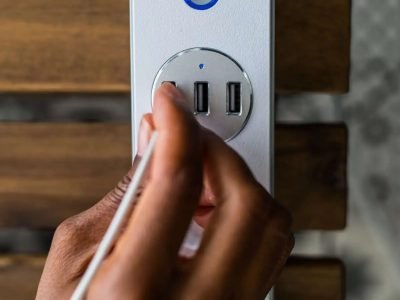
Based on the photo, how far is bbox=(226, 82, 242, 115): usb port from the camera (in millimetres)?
362

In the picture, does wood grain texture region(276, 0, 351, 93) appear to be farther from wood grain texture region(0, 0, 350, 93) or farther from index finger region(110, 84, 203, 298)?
index finger region(110, 84, 203, 298)

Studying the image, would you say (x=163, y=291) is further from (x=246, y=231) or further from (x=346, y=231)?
(x=346, y=231)

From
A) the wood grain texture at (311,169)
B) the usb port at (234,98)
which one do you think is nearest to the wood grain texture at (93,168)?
the wood grain texture at (311,169)

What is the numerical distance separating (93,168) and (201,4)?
160 mm

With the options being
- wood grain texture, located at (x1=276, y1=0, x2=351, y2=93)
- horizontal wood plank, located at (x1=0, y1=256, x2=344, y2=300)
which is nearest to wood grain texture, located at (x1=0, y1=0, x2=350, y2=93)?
wood grain texture, located at (x1=276, y1=0, x2=351, y2=93)

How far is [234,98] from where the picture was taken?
363 mm

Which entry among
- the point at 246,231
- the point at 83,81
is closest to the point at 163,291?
the point at 246,231

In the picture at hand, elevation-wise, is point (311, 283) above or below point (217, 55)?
below

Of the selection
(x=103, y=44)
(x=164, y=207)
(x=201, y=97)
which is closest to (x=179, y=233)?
(x=164, y=207)

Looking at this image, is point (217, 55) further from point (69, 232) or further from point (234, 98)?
point (69, 232)

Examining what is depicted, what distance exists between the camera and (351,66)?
0.46m

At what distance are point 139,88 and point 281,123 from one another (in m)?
0.14

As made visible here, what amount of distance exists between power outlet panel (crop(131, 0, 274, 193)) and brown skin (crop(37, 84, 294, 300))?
0.05 metres

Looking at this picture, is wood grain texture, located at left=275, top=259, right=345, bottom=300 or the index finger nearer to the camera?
the index finger
